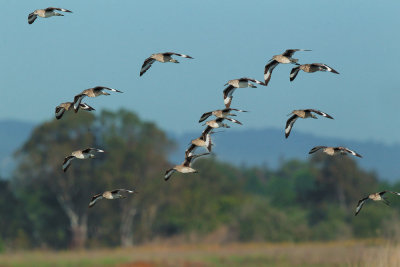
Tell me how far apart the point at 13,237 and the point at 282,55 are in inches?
2185

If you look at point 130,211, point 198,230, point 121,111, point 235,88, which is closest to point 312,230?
point 198,230

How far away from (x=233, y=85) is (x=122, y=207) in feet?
182

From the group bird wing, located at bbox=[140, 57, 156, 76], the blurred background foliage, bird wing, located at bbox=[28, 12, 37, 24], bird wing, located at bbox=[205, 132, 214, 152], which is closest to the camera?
bird wing, located at bbox=[205, 132, 214, 152]

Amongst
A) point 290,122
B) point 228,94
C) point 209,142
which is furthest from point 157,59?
point 290,122

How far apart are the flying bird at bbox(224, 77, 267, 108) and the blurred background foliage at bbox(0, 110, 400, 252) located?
50.0m

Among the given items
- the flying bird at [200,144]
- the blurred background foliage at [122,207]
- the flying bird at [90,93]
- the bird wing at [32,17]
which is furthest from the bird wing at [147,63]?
the blurred background foliage at [122,207]

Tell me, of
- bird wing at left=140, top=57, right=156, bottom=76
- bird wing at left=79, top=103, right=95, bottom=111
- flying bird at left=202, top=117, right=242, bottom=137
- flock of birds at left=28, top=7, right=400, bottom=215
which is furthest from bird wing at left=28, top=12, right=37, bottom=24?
flying bird at left=202, top=117, right=242, bottom=137

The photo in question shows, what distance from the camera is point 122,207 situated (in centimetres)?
7138

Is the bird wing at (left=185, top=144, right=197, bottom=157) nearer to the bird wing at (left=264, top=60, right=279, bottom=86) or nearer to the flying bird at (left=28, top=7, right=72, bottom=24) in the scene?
the bird wing at (left=264, top=60, right=279, bottom=86)

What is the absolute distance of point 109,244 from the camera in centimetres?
7106

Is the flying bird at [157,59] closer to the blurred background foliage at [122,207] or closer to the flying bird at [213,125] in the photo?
the flying bird at [213,125]

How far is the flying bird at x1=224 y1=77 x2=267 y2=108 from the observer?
16422 millimetres

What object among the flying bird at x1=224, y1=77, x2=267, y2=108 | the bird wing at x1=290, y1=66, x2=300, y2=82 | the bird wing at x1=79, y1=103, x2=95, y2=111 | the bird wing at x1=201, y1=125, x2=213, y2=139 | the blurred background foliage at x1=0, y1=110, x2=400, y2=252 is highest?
the bird wing at x1=290, y1=66, x2=300, y2=82

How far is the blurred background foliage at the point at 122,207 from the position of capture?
226 feet
